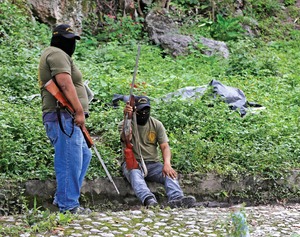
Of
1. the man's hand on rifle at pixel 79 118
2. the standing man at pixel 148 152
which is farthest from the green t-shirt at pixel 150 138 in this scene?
the man's hand on rifle at pixel 79 118

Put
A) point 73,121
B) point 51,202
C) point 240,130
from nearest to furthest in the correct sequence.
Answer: point 73,121
point 51,202
point 240,130

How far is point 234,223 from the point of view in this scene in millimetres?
4453

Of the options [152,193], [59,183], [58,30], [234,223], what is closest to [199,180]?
[152,193]

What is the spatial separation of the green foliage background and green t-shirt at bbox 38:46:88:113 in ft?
4.17

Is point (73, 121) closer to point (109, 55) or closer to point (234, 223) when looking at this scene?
point (234, 223)

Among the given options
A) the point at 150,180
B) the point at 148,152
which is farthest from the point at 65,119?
the point at 150,180

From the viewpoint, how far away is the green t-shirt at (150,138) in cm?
782

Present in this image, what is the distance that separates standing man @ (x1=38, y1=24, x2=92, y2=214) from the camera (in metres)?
6.17

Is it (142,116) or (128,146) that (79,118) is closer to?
(128,146)

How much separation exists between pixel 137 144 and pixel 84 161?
125 cm

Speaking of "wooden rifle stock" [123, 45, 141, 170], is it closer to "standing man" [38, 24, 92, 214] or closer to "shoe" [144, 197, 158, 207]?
"shoe" [144, 197, 158, 207]

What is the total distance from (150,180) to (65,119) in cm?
196

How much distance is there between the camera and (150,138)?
787 centimetres

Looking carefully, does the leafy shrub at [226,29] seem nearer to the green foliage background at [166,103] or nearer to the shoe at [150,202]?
the green foliage background at [166,103]
